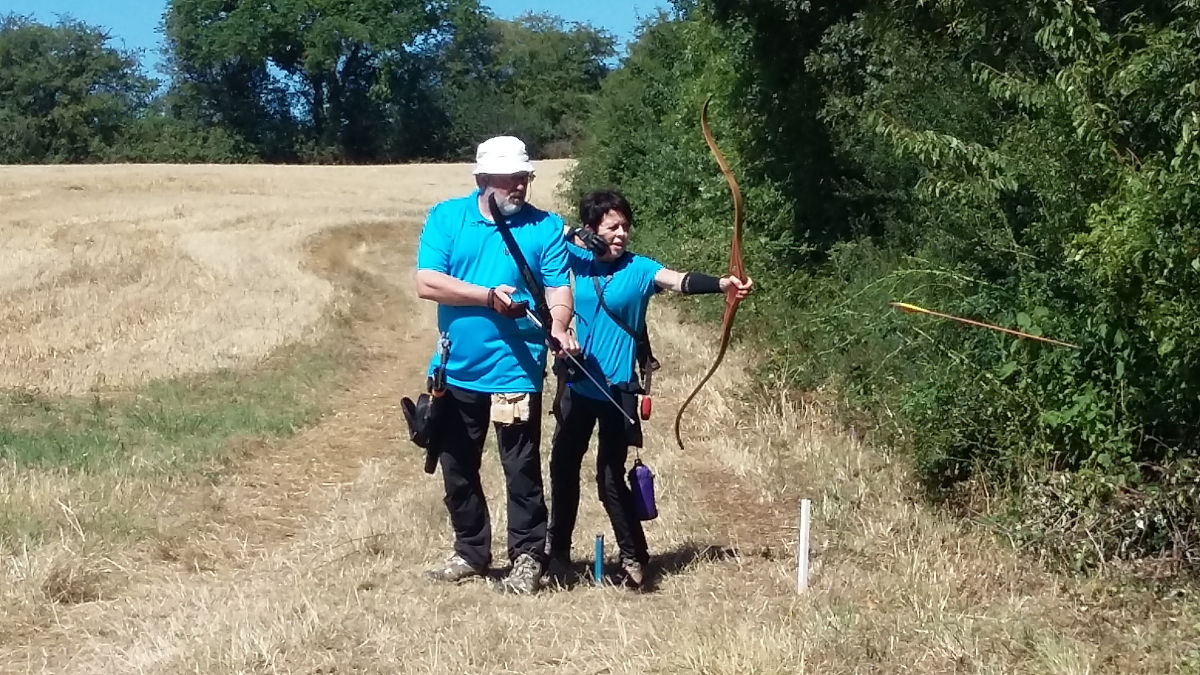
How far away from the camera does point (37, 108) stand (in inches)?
2790

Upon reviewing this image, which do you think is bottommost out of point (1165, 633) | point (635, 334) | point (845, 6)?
point (1165, 633)

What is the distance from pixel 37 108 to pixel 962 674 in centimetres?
7322

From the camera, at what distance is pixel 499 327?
20.2 ft

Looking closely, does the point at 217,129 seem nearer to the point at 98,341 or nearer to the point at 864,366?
the point at 98,341

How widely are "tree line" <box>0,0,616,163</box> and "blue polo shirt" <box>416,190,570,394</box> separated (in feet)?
200

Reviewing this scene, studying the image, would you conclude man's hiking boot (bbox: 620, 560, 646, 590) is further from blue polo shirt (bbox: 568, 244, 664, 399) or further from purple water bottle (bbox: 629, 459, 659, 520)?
blue polo shirt (bbox: 568, 244, 664, 399)

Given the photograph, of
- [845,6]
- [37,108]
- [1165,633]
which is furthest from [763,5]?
[37,108]

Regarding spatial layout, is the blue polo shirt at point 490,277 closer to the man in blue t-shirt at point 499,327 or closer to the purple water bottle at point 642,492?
the man in blue t-shirt at point 499,327

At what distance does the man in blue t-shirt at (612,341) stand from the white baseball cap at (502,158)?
0.45 metres

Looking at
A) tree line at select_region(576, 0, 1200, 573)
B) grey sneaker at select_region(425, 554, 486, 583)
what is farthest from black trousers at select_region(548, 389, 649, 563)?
tree line at select_region(576, 0, 1200, 573)

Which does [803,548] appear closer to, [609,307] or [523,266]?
[609,307]

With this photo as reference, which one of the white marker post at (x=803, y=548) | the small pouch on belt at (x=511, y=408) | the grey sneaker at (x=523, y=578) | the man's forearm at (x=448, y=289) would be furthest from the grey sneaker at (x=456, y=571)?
the white marker post at (x=803, y=548)

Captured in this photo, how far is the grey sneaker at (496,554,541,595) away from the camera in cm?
623

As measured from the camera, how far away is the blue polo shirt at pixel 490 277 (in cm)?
615
